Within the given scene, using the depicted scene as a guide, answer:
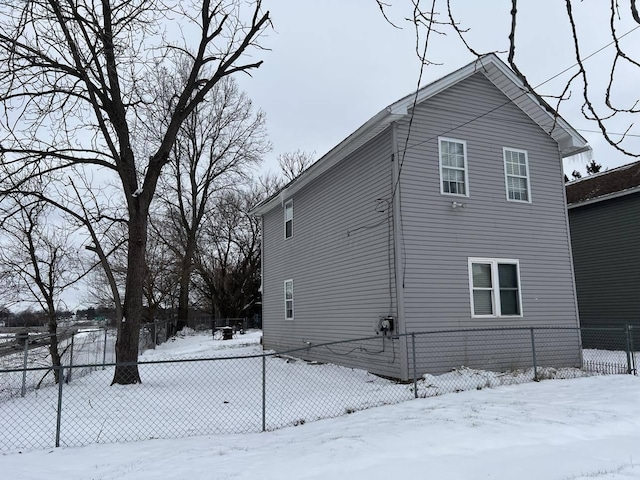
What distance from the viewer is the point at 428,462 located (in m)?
5.05

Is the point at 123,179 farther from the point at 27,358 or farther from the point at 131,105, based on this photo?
the point at 27,358

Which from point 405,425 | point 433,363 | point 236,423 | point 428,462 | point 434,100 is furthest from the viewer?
point 434,100

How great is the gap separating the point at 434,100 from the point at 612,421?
7.22 m

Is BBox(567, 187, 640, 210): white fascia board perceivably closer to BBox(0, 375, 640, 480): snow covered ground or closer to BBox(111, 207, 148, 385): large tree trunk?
BBox(0, 375, 640, 480): snow covered ground

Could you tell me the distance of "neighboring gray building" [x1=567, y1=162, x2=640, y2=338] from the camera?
1515 centimetres

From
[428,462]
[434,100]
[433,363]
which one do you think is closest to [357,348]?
[433,363]

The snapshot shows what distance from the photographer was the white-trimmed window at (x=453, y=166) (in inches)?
437

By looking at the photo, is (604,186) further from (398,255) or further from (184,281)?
(184,281)

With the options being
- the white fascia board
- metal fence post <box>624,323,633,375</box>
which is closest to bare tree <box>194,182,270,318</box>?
the white fascia board

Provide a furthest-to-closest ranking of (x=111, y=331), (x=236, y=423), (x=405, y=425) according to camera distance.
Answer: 1. (x=111, y=331)
2. (x=236, y=423)
3. (x=405, y=425)

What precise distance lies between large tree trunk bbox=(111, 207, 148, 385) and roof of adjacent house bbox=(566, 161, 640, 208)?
1342 centimetres

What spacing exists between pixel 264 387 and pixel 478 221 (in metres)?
6.55

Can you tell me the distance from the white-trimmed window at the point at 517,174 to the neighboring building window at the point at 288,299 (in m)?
7.43

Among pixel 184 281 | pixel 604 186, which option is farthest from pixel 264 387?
pixel 184 281
